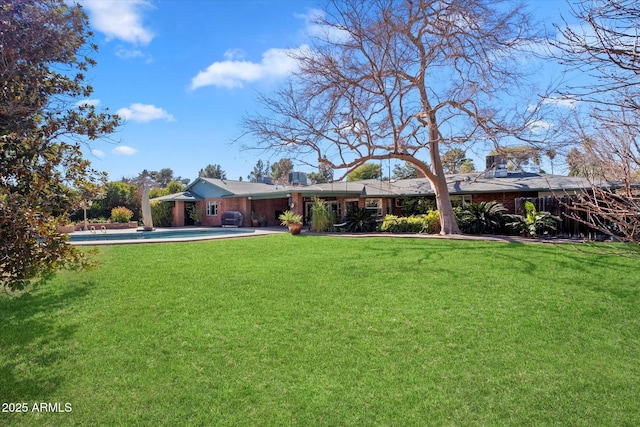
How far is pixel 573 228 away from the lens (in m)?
15.2

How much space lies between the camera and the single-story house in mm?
20375

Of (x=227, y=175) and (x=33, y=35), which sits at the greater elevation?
(x=227, y=175)

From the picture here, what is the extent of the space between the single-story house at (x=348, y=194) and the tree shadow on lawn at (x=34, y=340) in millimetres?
16000

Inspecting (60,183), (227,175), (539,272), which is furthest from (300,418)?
(227,175)

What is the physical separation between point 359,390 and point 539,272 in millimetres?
7109

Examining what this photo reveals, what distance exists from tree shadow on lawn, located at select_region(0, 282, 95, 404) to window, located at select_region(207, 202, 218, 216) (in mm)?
22720

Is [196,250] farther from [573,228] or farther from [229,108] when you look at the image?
[573,228]

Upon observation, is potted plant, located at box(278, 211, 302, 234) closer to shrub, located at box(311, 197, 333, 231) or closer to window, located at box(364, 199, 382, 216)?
shrub, located at box(311, 197, 333, 231)

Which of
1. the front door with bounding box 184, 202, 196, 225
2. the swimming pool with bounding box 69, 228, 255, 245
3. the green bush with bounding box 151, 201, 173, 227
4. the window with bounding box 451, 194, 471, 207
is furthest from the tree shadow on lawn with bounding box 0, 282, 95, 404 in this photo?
the front door with bounding box 184, 202, 196, 225

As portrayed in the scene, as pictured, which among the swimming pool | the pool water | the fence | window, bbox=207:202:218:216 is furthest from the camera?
window, bbox=207:202:218:216

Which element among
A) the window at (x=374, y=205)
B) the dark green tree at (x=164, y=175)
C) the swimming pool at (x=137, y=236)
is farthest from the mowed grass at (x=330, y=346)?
the dark green tree at (x=164, y=175)

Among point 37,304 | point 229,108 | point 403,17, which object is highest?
point 403,17

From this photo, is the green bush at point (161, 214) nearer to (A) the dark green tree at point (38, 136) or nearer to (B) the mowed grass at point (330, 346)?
(B) the mowed grass at point (330, 346)

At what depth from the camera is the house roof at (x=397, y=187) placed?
1956cm
